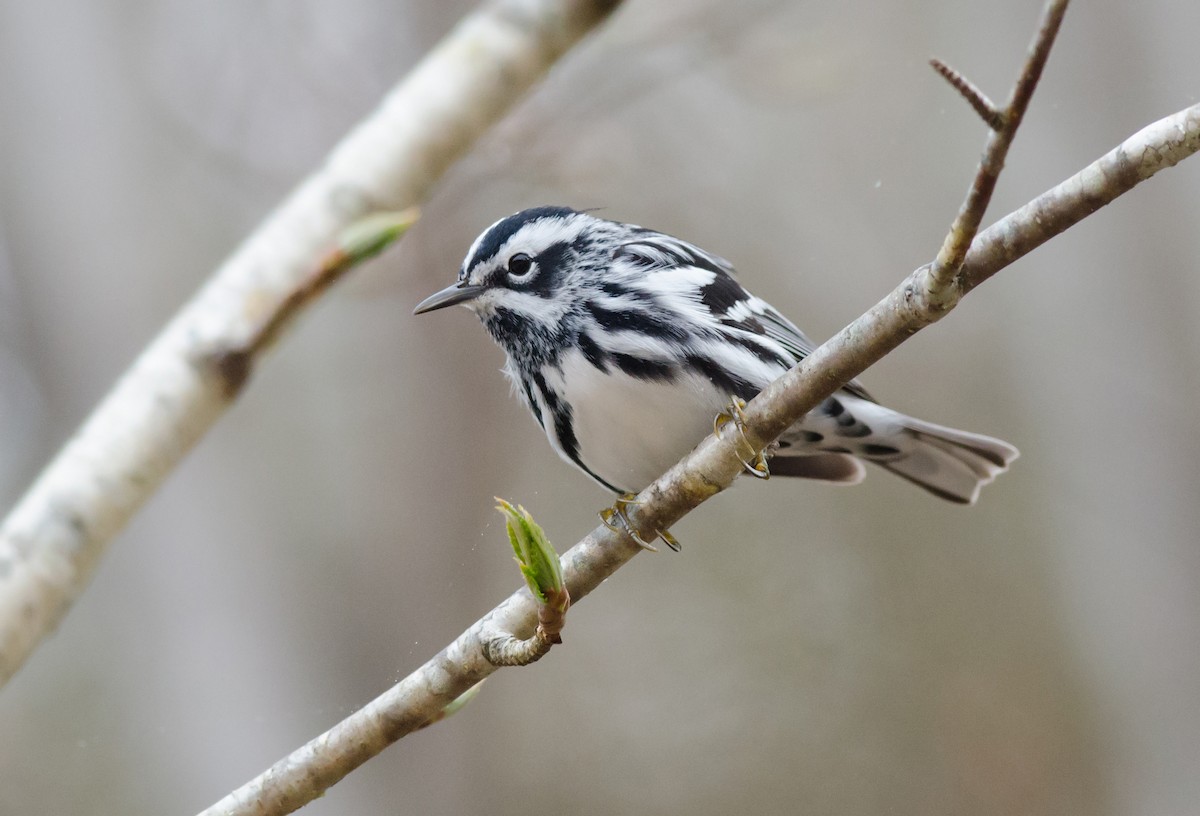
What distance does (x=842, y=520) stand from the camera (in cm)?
378

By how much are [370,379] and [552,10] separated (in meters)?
2.15

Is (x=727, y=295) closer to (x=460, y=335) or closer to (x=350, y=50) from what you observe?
(x=460, y=335)

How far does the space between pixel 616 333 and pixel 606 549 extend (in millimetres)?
492

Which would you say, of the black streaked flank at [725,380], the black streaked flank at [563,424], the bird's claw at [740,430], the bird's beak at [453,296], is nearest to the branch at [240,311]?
the bird's beak at [453,296]

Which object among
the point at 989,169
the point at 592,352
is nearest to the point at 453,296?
the point at 592,352

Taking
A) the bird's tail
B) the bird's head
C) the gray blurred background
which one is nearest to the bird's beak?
the bird's head

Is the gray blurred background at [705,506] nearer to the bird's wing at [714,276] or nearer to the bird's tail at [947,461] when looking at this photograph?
the bird's tail at [947,461]

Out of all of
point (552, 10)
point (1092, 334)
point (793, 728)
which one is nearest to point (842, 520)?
point (793, 728)

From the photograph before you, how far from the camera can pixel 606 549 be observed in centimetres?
128

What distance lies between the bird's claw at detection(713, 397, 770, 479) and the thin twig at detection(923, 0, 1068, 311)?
0.86 ft

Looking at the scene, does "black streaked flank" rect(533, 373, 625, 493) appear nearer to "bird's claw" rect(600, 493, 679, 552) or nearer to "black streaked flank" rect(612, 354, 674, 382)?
"black streaked flank" rect(612, 354, 674, 382)

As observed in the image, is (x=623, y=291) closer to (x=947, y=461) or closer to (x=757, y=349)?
(x=757, y=349)

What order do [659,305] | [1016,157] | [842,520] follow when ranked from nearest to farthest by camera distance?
1. [659,305]
2. [1016,157]
3. [842,520]

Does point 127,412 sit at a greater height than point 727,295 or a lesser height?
greater
